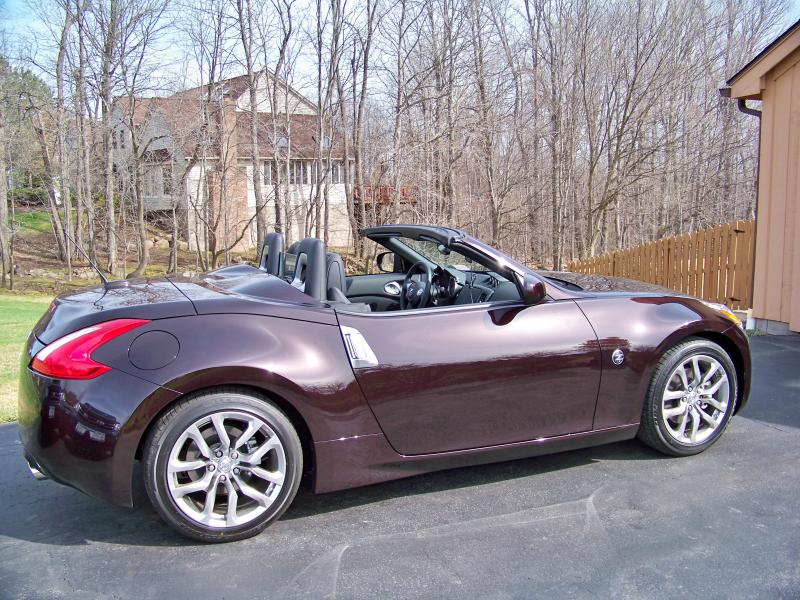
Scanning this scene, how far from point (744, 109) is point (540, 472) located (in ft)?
24.4

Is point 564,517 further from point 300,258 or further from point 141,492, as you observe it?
point 141,492

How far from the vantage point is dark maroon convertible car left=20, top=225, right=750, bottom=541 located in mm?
2566

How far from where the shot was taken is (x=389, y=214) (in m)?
21.1

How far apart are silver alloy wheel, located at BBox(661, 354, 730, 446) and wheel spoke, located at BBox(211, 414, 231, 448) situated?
7.88 feet

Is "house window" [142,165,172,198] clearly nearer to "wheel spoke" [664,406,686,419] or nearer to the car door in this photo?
the car door

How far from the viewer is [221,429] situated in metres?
2.65

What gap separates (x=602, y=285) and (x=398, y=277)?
156 cm

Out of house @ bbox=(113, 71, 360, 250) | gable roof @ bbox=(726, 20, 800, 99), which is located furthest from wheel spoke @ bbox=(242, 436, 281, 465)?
house @ bbox=(113, 71, 360, 250)

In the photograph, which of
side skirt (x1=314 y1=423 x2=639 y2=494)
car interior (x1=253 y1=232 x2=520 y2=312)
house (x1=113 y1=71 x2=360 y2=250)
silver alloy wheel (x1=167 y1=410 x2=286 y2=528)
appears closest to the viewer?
silver alloy wheel (x1=167 y1=410 x2=286 y2=528)

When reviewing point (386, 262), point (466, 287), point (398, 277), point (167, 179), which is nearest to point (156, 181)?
point (167, 179)

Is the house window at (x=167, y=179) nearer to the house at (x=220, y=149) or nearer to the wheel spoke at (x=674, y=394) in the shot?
the house at (x=220, y=149)

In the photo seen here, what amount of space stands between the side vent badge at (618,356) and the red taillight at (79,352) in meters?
2.39

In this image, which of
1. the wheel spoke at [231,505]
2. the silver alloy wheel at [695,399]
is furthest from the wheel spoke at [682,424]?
the wheel spoke at [231,505]

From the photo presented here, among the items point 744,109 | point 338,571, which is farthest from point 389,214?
point 338,571
